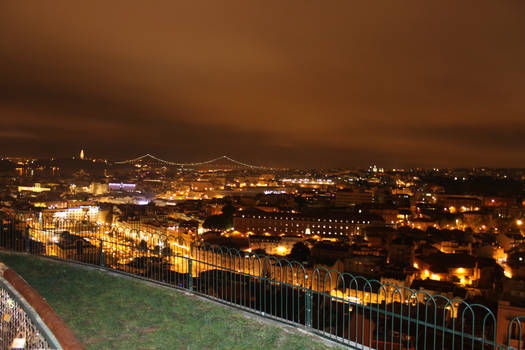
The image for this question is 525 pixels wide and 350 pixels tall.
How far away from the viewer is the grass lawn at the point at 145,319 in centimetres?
445

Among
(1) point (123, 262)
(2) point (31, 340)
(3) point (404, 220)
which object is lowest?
(3) point (404, 220)

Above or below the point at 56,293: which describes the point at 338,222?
below

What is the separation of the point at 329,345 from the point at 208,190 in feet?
295

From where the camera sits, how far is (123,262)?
320 inches

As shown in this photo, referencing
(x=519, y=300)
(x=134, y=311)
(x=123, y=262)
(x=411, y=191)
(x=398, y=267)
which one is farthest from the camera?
(x=411, y=191)

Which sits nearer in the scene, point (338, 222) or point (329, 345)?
point (329, 345)

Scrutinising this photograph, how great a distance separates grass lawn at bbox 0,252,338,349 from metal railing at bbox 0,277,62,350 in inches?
44.4

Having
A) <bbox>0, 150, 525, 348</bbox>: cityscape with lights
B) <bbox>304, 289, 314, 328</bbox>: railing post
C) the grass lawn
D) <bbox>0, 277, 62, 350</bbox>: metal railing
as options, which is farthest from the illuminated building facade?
<bbox>0, 277, 62, 350</bbox>: metal railing

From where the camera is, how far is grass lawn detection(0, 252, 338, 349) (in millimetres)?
4445

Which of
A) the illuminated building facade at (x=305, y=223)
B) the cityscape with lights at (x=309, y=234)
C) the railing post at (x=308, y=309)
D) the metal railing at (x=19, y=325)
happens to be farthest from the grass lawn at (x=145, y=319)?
the illuminated building facade at (x=305, y=223)

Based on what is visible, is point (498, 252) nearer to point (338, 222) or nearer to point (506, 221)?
point (338, 222)

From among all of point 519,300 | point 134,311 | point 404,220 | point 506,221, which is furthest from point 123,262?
point 506,221

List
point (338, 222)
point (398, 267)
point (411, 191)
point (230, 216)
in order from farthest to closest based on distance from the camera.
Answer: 1. point (411, 191)
2. point (230, 216)
3. point (338, 222)
4. point (398, 267)

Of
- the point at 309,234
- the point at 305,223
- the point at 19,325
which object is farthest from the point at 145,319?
the point at 305,223
